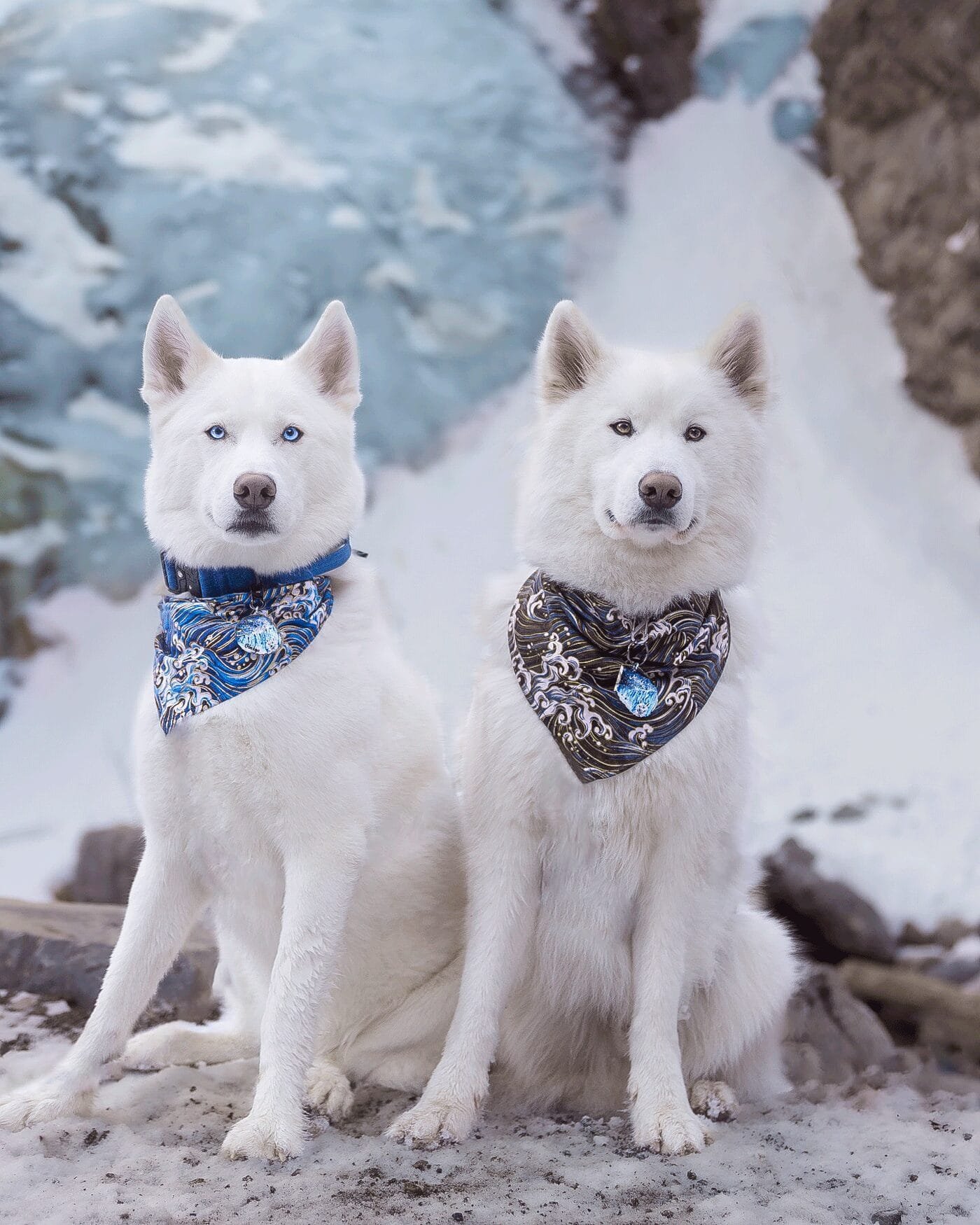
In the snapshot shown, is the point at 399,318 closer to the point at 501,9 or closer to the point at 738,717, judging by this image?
the point at 501,9

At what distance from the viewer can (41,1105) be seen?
7.37 feet

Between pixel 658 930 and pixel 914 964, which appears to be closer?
pixel 658 930

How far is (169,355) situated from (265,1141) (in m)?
1.66

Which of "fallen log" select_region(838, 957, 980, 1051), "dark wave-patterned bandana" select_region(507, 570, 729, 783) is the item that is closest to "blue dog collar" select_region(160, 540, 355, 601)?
"dark wave-patterned bandana" select_region(507, 570, 729, 783)

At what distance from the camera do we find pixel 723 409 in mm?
2424

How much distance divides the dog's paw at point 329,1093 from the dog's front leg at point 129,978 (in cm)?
42

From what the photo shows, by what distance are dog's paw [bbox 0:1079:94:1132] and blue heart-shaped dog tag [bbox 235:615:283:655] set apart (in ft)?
3.32

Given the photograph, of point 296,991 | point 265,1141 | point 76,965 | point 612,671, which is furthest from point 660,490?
point 76,965

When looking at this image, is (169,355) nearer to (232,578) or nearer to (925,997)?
(232,578)

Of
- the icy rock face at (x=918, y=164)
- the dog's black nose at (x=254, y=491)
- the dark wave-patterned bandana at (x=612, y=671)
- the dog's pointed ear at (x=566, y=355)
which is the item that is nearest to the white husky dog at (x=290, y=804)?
the dog's black nose at (x=254, y=491)

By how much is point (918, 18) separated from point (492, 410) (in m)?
2.63

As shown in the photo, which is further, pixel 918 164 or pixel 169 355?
pixel 918 164

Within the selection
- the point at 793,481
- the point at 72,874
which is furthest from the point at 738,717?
the point at 72,874

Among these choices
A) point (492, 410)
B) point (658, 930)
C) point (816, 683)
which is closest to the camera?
point (658, 930)
